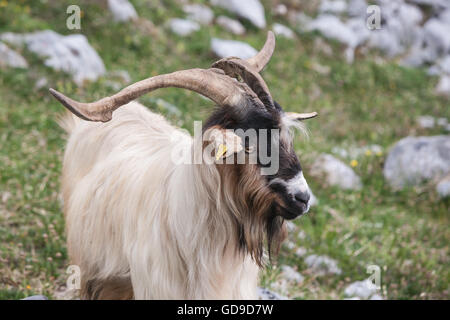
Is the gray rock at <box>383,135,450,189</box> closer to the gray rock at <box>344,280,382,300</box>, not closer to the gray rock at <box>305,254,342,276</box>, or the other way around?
the gray rock at <box>305,254,342,276</box>

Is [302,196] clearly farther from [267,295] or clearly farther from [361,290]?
[361,290]

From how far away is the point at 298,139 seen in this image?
844cm

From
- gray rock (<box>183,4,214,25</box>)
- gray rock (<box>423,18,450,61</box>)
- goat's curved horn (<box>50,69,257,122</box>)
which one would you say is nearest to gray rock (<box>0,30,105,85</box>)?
gray rock (<box>183,4,214,25</box>)

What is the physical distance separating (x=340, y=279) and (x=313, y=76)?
660 cm

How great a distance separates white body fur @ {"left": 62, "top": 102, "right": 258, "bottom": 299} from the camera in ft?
11.1

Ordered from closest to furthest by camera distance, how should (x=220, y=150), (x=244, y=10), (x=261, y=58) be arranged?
1. (x=220, y=150)
2. (x=261, y=58)
3. (x=244, y=10)

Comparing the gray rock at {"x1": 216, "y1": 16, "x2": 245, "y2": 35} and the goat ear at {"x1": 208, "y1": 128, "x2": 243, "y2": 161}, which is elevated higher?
the gray rock at {"x1": 216, "y1": 16, "x2": 245, "y2": 35}

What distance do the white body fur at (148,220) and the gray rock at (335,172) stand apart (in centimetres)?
367

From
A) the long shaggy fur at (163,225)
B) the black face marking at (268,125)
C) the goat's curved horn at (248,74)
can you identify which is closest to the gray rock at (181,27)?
the long shaggy fur at (163,225)

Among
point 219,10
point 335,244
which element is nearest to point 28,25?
point 219,10

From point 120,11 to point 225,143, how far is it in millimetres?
7840

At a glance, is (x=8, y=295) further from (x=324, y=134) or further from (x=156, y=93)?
(x=324, y=134)

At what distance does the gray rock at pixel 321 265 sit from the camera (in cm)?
577

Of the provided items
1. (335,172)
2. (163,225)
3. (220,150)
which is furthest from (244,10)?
(220,150)
